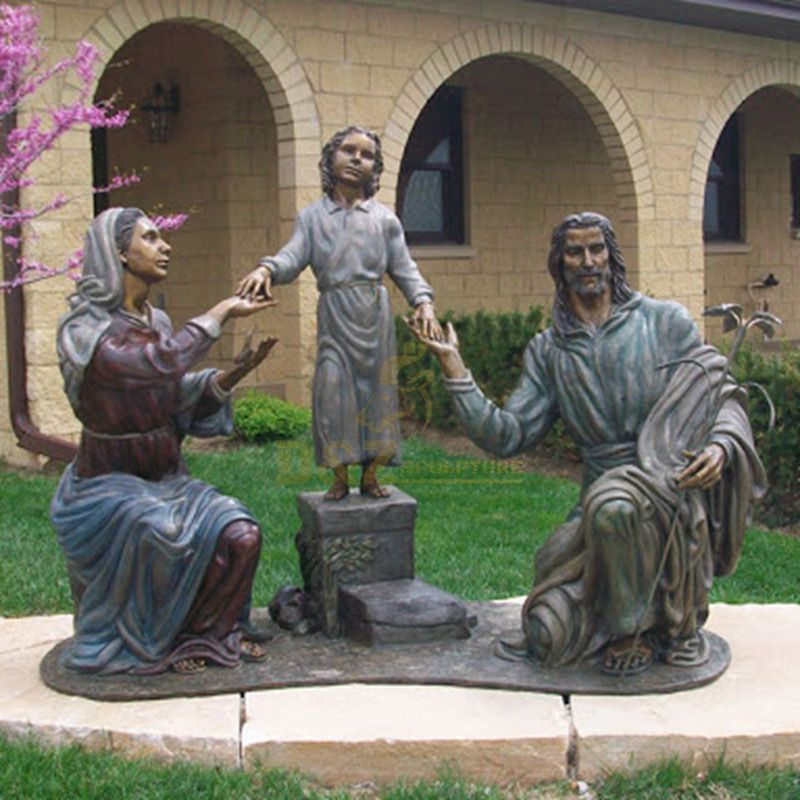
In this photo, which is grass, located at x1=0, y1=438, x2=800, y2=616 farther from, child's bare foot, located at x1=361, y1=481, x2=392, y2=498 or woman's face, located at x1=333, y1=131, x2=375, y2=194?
woman's face, located at x1=333, y1=131, x2=375, y2=194

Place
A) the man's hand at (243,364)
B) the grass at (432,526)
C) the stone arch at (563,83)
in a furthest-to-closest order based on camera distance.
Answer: the stone arch at (563,83), the grass at (432,526), the man's hand at (243,364)

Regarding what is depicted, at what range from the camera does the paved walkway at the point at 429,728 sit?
4008 mm

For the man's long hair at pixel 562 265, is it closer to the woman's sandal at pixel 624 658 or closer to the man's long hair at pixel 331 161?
the man's long hair at pixel 331 161

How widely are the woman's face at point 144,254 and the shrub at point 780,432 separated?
4893mm

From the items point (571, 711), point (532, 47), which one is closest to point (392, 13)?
point (532, 47)

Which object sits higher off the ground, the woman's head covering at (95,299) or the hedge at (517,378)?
the woman's head covering at (95,299)

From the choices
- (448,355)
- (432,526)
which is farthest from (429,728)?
(432,526)

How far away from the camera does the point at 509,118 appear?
15.0 metres

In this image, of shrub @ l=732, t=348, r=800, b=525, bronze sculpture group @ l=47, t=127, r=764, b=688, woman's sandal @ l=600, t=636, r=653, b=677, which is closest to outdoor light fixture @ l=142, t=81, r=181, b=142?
shrub @ l=732, t=348, r=800, b=525

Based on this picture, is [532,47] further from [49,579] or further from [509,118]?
[49,579]

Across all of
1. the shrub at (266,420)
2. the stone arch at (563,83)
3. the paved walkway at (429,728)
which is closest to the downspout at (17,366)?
the shrub at (266,420)

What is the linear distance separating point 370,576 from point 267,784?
1335 millimetres

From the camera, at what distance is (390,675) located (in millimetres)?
4496

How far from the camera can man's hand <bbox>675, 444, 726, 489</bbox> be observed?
421 centimetres
